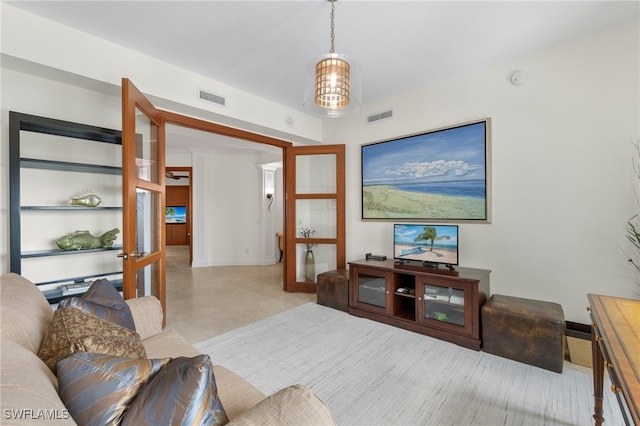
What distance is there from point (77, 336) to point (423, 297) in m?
2.60

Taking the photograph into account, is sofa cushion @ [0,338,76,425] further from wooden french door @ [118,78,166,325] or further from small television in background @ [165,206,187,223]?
small television in background @ [165,206,187,223]

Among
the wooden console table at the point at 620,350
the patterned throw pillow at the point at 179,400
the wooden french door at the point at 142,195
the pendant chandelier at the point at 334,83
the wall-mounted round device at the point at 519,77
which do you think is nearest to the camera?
the patterned throw pillow at the point at 179,400

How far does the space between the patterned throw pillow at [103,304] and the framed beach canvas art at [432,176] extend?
9.59ft

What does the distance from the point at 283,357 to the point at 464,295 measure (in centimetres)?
168

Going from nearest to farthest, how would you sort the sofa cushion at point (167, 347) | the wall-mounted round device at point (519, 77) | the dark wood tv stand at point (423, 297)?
the sofa cushion at point (167, 347)
the dark wood tv stand at point (423, 297)
the wall-mounted round device at point (519, 77)

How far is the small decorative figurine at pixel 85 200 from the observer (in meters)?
2.34

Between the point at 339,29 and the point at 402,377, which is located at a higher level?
the point at 339,29

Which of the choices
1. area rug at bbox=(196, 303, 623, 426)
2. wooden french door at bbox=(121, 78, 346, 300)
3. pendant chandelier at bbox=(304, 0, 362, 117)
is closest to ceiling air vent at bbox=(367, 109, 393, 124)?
wooden french door at bbox=(121, 78, 346, 300)

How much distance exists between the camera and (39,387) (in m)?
0.66

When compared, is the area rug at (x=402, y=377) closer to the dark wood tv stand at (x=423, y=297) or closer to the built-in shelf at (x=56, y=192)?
the dark wood tv stand at (x=423, y=297)

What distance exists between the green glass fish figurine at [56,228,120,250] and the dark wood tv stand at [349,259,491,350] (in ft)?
7.95

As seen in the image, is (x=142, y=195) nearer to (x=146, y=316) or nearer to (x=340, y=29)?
(x=146, y=316)

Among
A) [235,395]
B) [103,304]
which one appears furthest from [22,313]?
[235,395]

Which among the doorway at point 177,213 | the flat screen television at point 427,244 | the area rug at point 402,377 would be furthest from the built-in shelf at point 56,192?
the doorway at point 177,213
